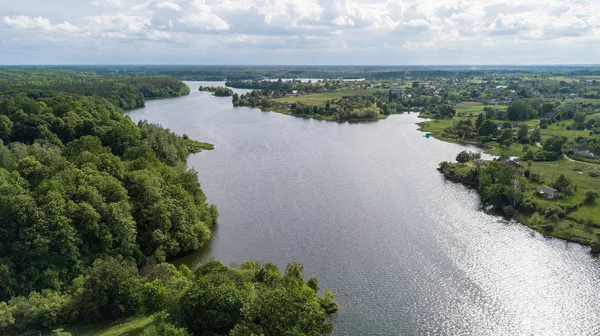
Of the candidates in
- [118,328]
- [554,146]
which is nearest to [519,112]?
[554,146]

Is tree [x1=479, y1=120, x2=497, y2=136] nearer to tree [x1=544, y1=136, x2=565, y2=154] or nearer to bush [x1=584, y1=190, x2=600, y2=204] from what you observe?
tree [x1=544, y1=136, x2=565, y2=154]

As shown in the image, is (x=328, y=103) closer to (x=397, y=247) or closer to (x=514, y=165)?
(x=514, y=165)

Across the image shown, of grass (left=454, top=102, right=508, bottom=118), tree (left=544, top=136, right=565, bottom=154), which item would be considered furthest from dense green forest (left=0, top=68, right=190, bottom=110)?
tree (left=544, top=136, right=565, bottom=154)

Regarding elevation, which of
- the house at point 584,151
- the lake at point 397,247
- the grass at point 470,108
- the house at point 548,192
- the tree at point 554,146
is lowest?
the lake at point 397,247

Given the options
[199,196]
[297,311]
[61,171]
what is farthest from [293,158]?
[297,311]

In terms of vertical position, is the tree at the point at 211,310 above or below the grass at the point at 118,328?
above

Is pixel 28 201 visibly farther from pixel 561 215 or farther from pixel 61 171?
pixel 561 215

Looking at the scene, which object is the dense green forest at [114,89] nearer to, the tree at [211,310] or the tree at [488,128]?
the tree at [211,310]

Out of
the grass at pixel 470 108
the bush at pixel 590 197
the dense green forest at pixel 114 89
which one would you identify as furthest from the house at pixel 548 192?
the dense green forest at pixel 114 89
